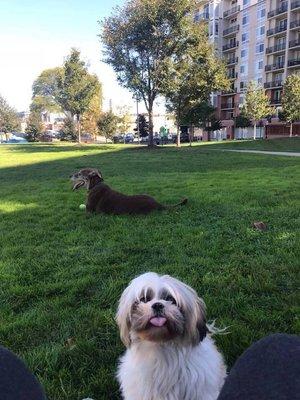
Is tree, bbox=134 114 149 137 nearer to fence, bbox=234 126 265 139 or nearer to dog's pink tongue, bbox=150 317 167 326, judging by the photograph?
fence, bbox=234 126 265 139

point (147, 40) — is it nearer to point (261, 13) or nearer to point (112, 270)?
point (112, 270)

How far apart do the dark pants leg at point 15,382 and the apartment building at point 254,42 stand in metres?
67.2

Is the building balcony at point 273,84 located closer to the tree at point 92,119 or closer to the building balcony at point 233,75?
the building balcony at point 233,75

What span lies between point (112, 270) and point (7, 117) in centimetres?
8579

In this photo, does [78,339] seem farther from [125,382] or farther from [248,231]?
[248,231]

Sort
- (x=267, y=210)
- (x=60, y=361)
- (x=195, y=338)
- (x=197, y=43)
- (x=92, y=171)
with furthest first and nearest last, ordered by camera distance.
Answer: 1. (x=197, y=43)
2. (x=92, y=171)
3. (x=267, y=210)
4. (x=60, y=361)
5. (x=195, y=338)

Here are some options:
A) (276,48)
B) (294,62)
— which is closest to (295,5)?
(276,48)

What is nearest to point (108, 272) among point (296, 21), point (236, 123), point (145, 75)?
point (145, 75)

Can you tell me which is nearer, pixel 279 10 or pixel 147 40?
pixel 147 40

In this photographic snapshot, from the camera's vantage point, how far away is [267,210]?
7938 mm

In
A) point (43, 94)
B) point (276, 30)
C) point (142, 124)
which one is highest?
point (276, 30)

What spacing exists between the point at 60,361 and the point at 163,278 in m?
1.24

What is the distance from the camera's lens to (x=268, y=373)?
126cm

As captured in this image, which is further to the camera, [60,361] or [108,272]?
[108,272]
